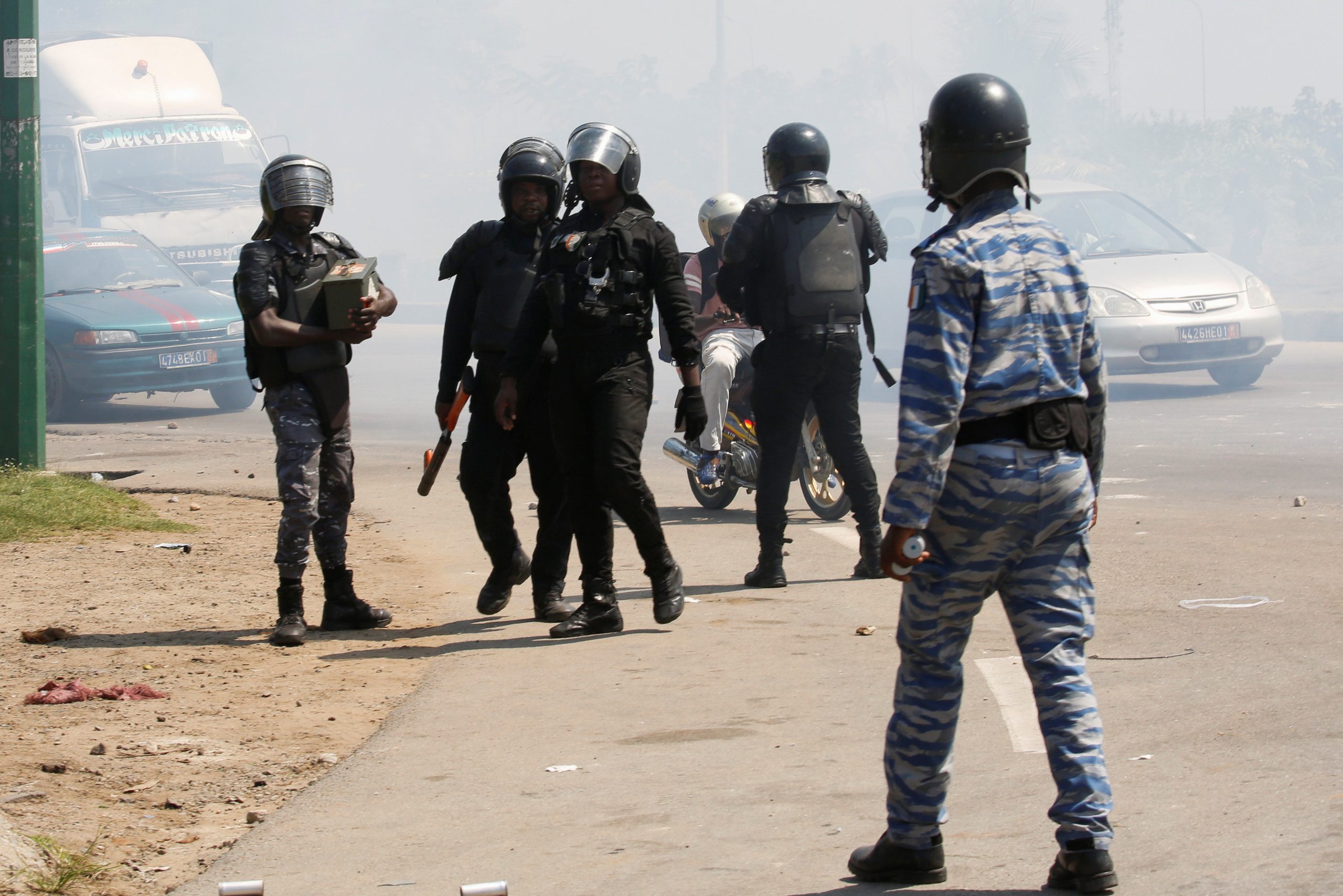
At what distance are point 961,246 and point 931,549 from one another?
623 millimetres

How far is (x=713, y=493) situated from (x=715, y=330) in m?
0.96

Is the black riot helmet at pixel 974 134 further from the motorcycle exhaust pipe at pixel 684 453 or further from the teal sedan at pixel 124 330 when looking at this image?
the teal sedan at pixel 124 330

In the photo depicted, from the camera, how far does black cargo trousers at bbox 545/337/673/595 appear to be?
20.4 feet

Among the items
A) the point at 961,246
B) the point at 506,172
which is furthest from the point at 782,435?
the point at 961,246

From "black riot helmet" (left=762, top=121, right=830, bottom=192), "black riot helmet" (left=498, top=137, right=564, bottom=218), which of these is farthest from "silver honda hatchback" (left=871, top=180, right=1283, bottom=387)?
"black riot helmet" (left=498, top=137, right=564, bottom=218)

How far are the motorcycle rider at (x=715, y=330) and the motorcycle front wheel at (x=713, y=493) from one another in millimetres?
63

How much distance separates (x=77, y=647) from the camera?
6391mm

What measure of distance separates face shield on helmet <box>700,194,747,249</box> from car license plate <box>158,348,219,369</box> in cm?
845

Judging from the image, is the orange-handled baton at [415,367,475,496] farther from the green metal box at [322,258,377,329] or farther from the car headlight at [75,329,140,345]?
the car headlight at [75,329,140,345]

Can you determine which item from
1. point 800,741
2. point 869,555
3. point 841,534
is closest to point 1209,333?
point 841,534

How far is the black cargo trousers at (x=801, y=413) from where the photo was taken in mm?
7320

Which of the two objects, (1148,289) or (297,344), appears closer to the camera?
(297,344)

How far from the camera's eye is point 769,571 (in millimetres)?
7422

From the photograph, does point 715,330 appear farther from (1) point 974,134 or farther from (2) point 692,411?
(1) point 974,134
